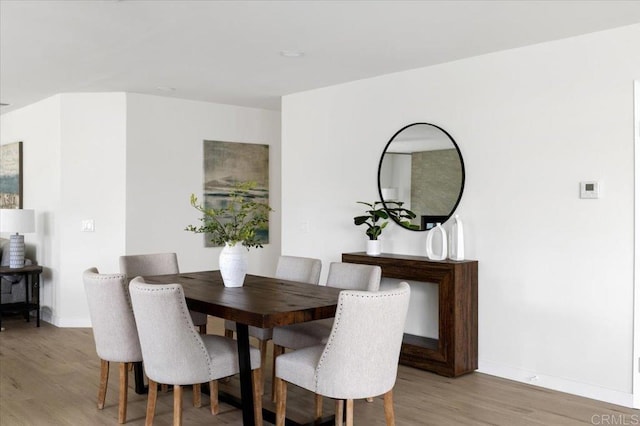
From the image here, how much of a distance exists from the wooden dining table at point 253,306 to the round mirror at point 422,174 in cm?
158

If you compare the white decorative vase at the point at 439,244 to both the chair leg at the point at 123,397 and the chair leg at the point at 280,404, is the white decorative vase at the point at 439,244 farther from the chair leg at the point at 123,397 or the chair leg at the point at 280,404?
the chair leg at the point at 123,397

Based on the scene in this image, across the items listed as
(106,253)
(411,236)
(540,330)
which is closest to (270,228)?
(106,253)

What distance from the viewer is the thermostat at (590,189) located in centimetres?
396

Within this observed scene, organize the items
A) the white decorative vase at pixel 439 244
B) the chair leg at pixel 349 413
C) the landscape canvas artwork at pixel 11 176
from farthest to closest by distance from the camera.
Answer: the landscape canvas artwork at pixel 11 176 → the white decorative vase at pixel 439 244 → the chair leg at pixel 349 413

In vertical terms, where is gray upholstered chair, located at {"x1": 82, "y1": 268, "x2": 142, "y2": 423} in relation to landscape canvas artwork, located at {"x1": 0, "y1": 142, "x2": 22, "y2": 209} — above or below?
below

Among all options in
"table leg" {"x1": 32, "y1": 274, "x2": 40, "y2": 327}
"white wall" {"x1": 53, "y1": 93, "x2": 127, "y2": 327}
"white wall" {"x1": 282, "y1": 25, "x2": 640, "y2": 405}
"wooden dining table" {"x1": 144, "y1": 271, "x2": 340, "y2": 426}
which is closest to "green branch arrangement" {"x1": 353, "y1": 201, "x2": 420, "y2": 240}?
"white wall" {"x1": 282, "y1": 25, "x2": 640, "y2": 405}

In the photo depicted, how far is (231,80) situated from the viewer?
5.63 meters

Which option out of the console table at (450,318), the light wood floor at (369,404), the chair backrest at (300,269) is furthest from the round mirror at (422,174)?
the light wood floor at (369,404)

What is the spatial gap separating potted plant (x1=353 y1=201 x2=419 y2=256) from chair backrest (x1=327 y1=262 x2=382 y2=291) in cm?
109

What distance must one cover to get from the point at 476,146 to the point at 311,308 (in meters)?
2.33

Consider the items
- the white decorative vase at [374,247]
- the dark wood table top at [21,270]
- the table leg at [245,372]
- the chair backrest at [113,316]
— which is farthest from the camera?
the dark wood table top at [21,270]

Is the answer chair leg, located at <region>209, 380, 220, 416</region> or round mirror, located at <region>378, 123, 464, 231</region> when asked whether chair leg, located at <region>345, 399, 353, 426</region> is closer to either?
chair leg, located at <region>209, 380, 220, 416</region>

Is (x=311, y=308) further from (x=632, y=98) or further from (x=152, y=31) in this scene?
(x=632, y=98)

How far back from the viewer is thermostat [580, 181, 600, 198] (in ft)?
13.0
